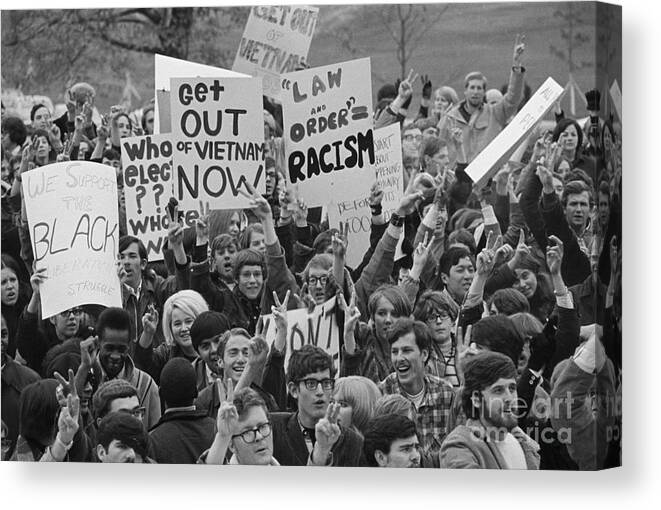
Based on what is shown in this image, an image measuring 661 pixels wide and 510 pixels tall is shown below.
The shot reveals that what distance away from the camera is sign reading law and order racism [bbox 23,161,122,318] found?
31.1 ft

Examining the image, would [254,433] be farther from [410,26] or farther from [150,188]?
[410,26]

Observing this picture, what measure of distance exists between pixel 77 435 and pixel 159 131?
1.94 meters

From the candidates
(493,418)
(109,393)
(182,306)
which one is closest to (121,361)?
(109,393)

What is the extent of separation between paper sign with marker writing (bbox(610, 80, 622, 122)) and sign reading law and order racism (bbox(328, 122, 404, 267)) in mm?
1284

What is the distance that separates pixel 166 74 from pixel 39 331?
177 cm

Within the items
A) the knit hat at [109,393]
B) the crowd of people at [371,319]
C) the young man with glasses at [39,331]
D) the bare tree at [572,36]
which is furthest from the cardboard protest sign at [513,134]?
the young man with glasses at [39,331]

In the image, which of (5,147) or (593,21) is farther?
(5,147)

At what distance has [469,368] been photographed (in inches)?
358

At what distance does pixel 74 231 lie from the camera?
374 inches

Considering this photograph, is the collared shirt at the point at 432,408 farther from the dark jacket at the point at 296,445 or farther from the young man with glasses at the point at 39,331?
the young man with glasses at the point at 39,331

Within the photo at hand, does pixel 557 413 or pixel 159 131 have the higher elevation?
pixel 159 131

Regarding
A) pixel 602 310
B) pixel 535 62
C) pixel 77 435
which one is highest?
pixel 535 62

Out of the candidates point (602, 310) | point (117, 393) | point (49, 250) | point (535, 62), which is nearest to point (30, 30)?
point (49, 250)

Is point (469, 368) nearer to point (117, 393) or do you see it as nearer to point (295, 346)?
point (295, 346)
